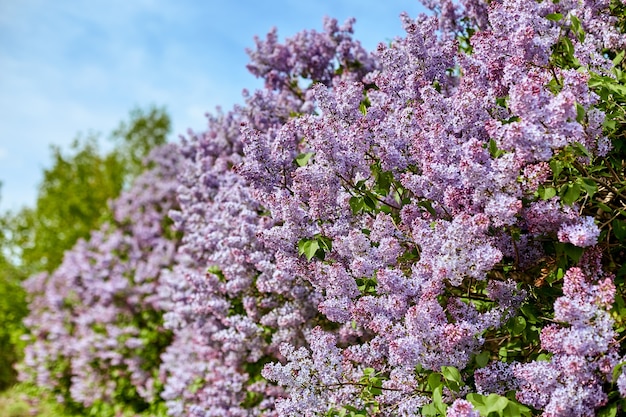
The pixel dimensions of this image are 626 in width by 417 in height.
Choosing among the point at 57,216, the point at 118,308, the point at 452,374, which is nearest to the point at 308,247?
the point at 452,374

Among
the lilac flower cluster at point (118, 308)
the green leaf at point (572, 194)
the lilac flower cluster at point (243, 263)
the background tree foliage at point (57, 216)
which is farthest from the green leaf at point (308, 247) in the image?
the background tree foliage at point (57, 216)

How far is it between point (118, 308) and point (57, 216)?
13.3m

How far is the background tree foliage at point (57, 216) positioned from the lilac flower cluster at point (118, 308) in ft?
13.5

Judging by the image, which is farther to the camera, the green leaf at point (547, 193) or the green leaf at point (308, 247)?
the green leaf at point (308, 247)

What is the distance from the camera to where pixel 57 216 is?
23312 mm

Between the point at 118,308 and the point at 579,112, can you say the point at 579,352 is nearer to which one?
the point at 579,112

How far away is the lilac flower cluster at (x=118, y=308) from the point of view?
10.9m

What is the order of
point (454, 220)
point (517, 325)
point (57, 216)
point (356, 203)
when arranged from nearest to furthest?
point (454, 220) < point (517, 325) < point (356, 203) < point (57, 216)

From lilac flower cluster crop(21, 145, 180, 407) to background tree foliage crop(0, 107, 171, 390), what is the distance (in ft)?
13.5

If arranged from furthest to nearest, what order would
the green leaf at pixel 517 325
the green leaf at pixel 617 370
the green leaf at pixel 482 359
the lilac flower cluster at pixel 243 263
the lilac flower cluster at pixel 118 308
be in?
the lilac flower cluster at pixel 118 308 → the lilac flower cluster at pixel 243 263 → the green leaf at pixel 517 325 → the green leaf at pixel 482 359 → the green leaf at pixel 617 370

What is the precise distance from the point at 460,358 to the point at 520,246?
68 centimetres

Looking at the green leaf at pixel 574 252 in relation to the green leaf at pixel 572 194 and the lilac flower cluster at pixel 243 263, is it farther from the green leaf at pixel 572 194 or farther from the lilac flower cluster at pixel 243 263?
the lilac flower cluster at pixel 243 263

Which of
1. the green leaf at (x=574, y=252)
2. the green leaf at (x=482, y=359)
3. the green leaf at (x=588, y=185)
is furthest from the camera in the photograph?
the green leaf at (x=482, y=359)

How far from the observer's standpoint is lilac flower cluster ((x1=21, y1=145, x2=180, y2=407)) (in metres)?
10.9
